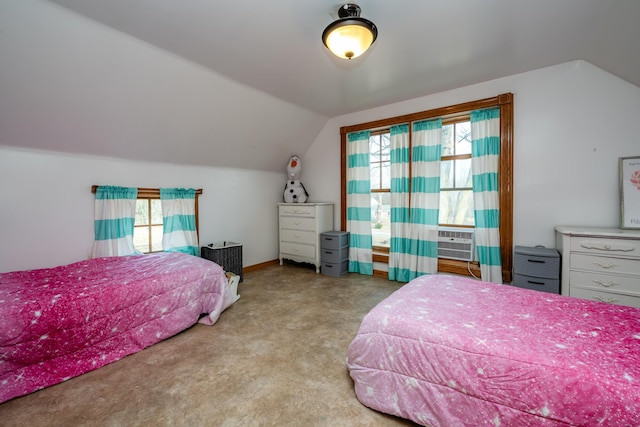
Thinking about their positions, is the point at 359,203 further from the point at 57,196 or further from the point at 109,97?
the point at 57,196

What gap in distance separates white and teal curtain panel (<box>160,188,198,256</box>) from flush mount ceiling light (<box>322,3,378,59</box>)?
271cm

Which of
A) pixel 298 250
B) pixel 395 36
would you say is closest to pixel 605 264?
pixel 395 36

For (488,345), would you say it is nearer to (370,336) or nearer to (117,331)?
(370,336)

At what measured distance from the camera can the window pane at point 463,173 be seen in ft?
10.9

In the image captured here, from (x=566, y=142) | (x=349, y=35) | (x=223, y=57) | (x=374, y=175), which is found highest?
(x=223, y=57)

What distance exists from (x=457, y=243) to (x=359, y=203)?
1.48 m

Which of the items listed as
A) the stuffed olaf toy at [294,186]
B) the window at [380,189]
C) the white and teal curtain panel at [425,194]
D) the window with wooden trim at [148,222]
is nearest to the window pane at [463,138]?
the white and teal curtain panel at [425,194]

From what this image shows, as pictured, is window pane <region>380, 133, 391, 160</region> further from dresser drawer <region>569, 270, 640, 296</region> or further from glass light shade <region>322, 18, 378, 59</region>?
dresser drawer <region>569, 270, 640, 296</region>

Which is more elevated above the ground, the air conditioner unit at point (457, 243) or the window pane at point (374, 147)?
the window pane at point (374, 147)

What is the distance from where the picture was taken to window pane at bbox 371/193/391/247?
404 cm

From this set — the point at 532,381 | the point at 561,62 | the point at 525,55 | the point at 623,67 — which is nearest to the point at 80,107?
the point at 532,381

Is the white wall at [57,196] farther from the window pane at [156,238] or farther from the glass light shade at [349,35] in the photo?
the glass light shade at [349,35]

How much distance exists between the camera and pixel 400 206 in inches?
146

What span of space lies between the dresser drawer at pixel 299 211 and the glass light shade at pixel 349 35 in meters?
2.45
